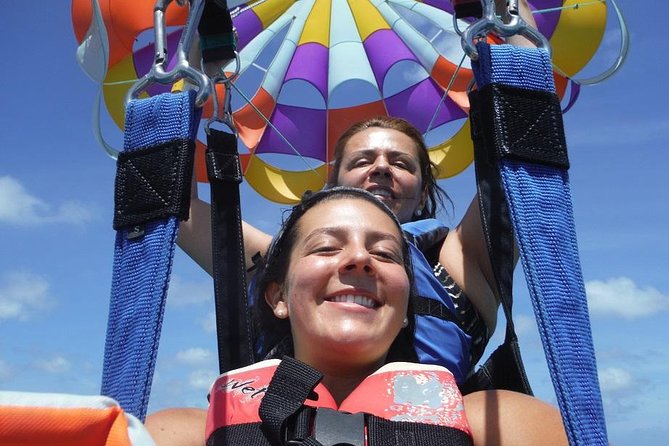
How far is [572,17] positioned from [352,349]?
415 centimetres

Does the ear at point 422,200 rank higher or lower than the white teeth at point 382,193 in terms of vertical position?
higher

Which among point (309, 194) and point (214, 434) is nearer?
point (214, 434)

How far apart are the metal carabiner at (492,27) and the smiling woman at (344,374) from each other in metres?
0.49

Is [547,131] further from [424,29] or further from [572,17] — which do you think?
[424,29]

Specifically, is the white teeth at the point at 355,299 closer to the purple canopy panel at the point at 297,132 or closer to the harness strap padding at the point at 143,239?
the harness strap padding at the point at 143,239

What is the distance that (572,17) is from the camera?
16.9 feet

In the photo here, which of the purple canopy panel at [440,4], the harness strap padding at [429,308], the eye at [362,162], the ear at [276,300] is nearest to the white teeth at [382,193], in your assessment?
the eye at [362,162]

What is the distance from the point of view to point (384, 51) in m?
6.04

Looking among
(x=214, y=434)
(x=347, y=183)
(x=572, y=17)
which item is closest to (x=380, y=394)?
(x=214, y=434)

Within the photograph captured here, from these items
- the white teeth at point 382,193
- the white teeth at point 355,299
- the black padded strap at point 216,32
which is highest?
the black padded strap at point 216,32

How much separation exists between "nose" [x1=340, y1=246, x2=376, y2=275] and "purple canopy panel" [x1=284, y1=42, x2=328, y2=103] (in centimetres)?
434

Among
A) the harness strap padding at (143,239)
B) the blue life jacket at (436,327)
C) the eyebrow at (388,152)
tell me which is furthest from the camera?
the eyebrow at (388,152)

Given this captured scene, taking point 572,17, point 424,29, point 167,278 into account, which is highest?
point 424,29

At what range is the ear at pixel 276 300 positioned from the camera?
1964mm
